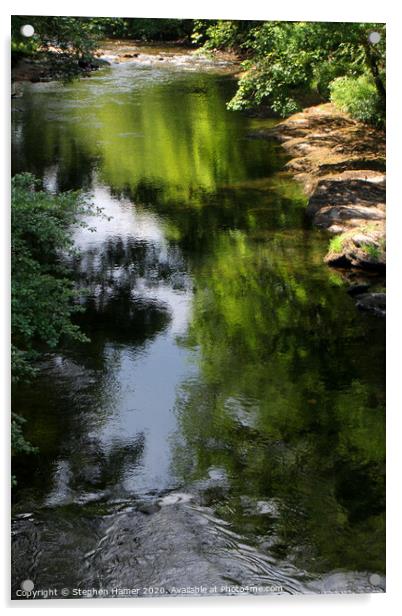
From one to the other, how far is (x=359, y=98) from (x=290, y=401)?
2.13m

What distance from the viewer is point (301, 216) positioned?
637cm

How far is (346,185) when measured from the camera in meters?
6.46

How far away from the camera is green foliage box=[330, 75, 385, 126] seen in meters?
6.12

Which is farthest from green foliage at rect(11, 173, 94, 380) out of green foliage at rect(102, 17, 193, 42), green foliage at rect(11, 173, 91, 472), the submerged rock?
the submerged rock

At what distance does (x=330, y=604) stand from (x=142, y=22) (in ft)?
12.3

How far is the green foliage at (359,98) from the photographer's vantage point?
6.12m

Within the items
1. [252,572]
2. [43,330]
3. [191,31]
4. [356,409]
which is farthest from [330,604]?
[191,31]

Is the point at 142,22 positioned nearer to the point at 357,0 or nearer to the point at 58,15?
the point at 58,15

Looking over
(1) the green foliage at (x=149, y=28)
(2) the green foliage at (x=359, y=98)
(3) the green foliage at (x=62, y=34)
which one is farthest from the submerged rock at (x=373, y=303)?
(3) the green foliage at (x=62, y=34)

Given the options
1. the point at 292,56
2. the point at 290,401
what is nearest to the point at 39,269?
the point at 290,401

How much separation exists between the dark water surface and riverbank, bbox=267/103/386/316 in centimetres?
14
